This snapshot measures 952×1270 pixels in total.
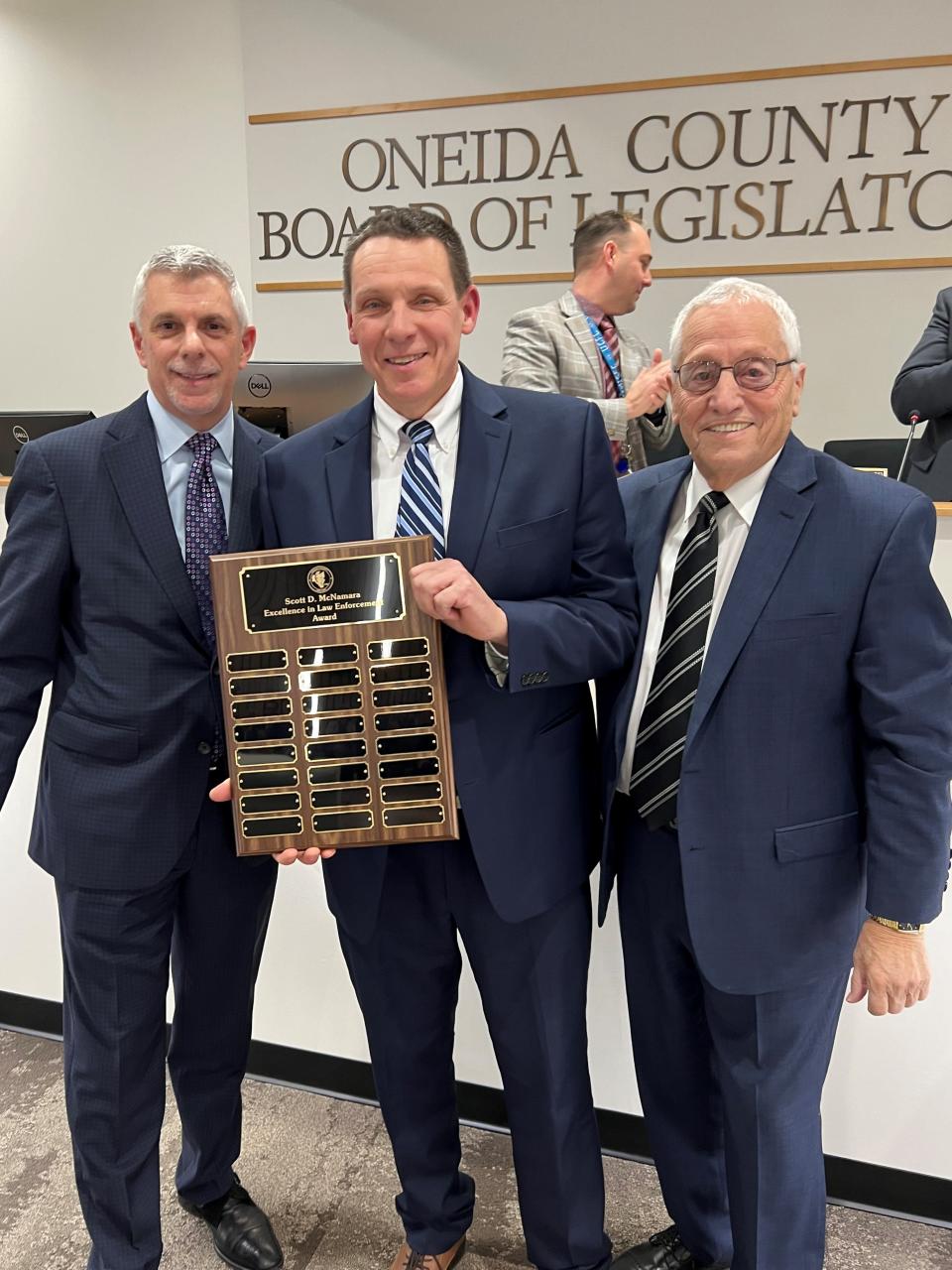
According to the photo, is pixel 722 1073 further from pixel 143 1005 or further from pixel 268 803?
pixel 143 1005

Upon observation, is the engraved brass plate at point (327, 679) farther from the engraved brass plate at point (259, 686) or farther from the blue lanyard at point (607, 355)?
the blue lanyard at point (607, 355)

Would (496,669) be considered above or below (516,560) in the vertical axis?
below

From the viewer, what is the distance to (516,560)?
1446mm

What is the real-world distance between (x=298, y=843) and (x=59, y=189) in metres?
Answer: 5.61

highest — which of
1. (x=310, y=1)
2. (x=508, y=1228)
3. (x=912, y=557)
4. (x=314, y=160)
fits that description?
(x=310, y=1)

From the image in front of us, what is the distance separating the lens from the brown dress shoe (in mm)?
1810

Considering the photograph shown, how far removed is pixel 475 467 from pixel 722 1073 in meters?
0.95

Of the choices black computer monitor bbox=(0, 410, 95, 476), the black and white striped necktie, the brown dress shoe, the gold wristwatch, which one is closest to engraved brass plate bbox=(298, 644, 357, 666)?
the black and white striped necktie

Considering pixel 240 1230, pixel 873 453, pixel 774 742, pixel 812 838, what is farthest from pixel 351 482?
pixel 873 453

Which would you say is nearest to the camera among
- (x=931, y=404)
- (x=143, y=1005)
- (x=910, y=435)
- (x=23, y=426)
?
(x=143, y=1005)

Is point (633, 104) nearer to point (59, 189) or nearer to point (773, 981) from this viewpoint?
point (59, 189)

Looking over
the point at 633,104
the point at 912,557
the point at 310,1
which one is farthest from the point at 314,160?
the point at 912,557

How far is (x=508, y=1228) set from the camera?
198 cm

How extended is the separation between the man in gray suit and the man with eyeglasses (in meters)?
1.66
